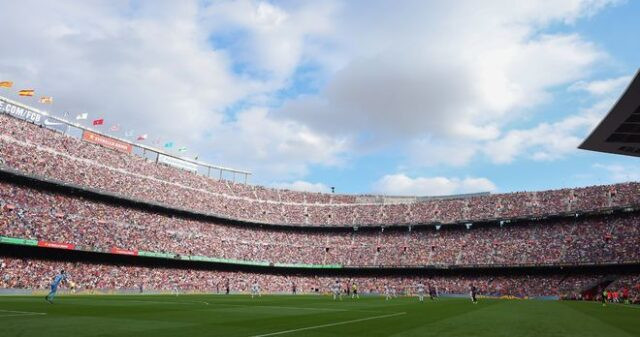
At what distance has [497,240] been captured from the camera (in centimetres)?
6838

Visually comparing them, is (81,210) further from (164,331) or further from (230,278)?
(164,331)

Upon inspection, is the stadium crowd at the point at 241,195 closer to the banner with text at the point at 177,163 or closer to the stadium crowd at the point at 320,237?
the stadium crowd at the point at 320,237

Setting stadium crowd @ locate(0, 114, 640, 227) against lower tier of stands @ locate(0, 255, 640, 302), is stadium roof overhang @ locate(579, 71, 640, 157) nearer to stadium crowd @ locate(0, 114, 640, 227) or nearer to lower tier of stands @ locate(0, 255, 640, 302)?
lower tier of stands @ locate(0, 255, 640, 302)

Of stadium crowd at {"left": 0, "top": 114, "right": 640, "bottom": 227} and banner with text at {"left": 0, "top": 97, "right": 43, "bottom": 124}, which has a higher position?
banner with text at {"left": 0, "top": 97, "right": 43, "bottom": 124}

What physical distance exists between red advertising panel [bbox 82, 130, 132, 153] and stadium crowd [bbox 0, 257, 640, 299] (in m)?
19.9

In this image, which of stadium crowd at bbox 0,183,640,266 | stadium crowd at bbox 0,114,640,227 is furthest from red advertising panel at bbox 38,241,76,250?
stadium crowd at bbox 0,114,640,227

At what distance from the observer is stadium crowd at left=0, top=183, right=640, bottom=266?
48.6 metres

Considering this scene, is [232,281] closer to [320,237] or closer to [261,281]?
[261,281]

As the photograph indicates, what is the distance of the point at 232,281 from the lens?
218 feet

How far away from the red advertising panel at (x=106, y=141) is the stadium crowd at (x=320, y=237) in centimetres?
1191

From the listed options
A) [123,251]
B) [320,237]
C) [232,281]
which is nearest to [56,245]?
[123,251]

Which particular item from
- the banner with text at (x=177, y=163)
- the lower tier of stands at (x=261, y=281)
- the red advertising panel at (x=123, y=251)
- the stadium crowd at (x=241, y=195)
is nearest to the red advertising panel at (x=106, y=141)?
the stadium crowd at (x=241, y=195)

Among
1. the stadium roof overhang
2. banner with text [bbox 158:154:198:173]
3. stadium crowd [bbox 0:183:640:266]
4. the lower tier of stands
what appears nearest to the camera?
the stadium roof overhang

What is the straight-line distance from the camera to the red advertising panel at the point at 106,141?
208 ft
